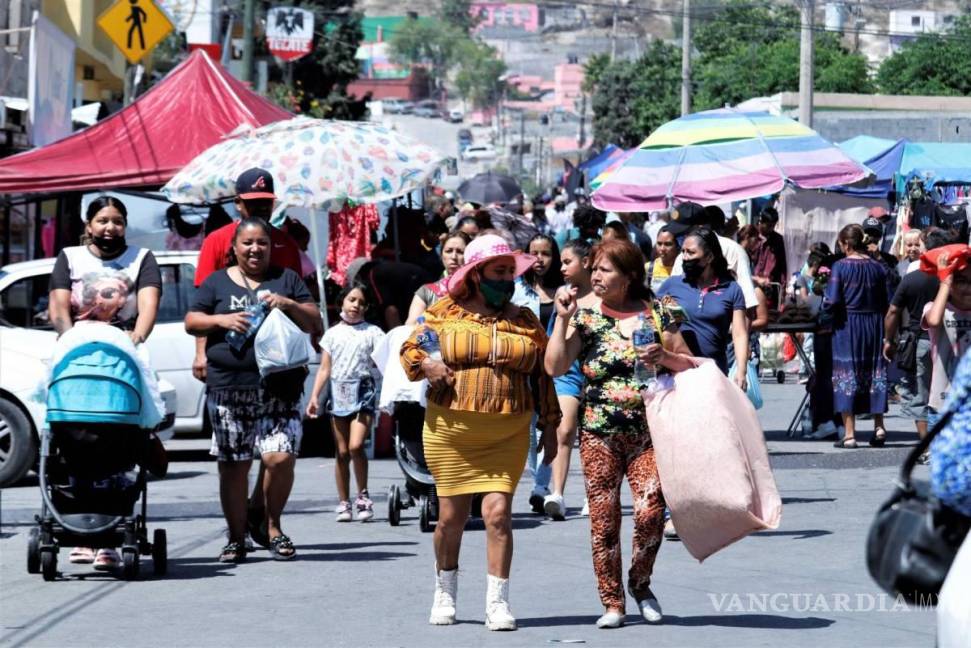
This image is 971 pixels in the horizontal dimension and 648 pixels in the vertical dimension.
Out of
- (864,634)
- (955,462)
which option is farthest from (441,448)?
(955,462)

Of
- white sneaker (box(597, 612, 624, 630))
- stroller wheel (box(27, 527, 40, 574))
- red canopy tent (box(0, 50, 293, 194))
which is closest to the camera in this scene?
white sneaker (box(597, 612, 624, 630))

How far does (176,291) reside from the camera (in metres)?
15.4

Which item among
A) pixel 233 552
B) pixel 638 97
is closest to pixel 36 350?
pixel 233 552

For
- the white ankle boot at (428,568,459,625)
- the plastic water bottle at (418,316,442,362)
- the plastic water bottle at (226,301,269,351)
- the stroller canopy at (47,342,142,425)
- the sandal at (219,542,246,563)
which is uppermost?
the plastic water bottle at (418,316,442,362)

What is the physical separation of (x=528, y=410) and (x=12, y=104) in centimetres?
1468

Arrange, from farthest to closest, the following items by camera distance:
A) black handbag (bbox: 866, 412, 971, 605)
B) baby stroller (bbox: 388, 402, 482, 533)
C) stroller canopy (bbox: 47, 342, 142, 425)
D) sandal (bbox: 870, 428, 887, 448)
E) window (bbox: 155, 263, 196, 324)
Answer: sandal (bbox: 870, 428, 887, 448) < window (bbox: 155, 263, 196, 324) < baby stroller (bbox: 388, 402, 482, 533) < stroller canopy (bbox: 47, 342, 142, 425) < black handbag (bbox: 866, 412, 971, 605)

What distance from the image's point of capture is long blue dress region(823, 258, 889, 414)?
15844mm

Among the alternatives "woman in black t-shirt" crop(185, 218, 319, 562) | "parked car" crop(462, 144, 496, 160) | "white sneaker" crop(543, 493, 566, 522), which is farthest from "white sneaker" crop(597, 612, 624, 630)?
"parked car" crop(462, 144, 496, 160)

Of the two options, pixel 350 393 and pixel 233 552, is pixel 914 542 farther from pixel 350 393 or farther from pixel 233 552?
pixel 350 393

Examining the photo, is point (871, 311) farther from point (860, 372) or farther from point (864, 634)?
point (864, 634)

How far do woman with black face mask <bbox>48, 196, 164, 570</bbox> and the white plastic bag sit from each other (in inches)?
24.8

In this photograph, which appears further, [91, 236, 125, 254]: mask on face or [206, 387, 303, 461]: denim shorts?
[91, 236, 125, 254]: mask on face

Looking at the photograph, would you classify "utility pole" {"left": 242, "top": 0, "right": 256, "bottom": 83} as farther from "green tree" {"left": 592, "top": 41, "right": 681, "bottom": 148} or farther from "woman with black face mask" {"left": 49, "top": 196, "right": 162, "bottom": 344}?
Result: "green tree" {"left": 592, "top": 41, "right": 681, "bottom": 148}

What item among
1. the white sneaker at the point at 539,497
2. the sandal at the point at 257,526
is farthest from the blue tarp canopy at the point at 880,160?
the sandal at the point at 257,526
